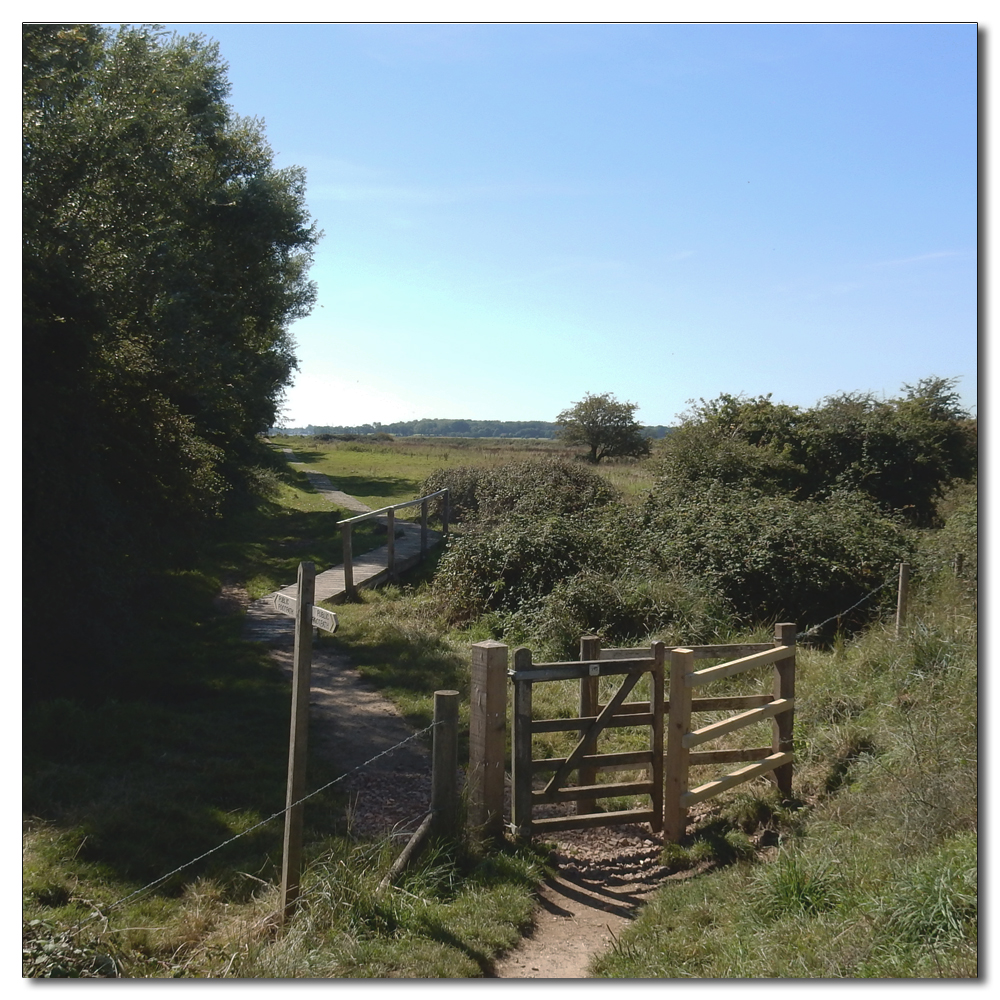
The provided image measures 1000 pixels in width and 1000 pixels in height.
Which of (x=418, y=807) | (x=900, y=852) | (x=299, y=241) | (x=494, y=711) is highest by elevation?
(x=299, y=241)

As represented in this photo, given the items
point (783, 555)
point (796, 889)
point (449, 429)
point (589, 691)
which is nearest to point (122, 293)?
point (589, 691)

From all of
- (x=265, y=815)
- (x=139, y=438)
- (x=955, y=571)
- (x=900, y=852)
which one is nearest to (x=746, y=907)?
(x=900, y=852)

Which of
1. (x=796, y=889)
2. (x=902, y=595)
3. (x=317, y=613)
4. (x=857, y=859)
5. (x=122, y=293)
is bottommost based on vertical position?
(x=796, y=889)

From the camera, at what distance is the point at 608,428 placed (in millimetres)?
44188

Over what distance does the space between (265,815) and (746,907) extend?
11.4ft

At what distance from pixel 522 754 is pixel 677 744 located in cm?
116

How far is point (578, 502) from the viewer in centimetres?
1902

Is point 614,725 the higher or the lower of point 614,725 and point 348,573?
the lower

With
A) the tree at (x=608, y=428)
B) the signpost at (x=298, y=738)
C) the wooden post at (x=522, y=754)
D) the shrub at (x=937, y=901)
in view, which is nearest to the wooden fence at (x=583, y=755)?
the wooden post at (x=522, y=754)

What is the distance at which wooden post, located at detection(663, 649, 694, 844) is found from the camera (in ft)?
20.0

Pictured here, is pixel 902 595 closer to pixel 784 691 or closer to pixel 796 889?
pixel 784 691

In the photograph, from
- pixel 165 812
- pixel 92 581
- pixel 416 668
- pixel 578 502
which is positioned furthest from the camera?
pixel 578 502

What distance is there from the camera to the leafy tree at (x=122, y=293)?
910 centimetres

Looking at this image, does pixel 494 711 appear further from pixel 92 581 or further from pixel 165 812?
pixel 92 581
